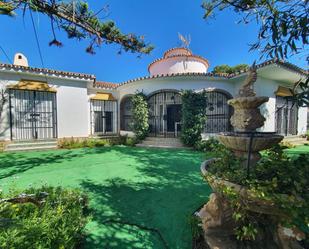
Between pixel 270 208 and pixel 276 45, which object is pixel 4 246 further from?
pixel 276 45

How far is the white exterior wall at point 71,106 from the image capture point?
11.7m

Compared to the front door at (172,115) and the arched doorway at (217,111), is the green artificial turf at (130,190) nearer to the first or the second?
the arched doorway at (217,111)

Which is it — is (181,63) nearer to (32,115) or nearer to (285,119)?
(285,119)

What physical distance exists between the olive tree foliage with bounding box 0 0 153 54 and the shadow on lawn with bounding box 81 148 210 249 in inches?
173

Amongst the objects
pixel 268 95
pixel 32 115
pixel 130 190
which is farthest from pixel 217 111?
pixel 32 115

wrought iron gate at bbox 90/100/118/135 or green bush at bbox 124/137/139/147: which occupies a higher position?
wrought iron gate at bbox 90/100/118/135

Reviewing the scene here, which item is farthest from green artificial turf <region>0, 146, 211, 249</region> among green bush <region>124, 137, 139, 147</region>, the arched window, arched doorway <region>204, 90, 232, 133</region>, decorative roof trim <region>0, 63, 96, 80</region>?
the arched window

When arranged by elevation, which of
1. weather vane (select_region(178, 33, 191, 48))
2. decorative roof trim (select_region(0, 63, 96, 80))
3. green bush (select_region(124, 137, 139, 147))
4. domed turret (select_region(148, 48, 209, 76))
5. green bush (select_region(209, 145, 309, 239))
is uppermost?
weather vane (select_region(178, 33, 191, 48))

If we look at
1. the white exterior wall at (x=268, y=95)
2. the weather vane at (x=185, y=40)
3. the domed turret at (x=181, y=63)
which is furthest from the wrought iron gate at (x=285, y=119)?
the weather vane at (x=185, y=40)

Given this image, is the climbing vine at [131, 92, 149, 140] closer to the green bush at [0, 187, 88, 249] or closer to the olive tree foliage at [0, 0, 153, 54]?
the olive tree foliage at [0, 0, 153, 54]

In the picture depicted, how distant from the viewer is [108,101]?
571 inches

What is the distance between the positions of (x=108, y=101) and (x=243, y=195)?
1383 cm

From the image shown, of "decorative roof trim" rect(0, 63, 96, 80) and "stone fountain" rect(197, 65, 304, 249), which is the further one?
"decorative roof trim" rect(0, 63, 96, 80)

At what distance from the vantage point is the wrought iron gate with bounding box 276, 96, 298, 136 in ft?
42.4
